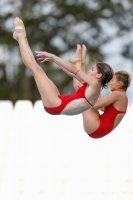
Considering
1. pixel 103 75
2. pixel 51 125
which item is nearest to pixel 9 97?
pixel 51 125

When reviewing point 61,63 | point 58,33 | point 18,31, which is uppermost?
point 58,33

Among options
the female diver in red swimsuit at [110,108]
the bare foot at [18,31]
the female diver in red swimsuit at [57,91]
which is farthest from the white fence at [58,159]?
the bare foot at [18,31]

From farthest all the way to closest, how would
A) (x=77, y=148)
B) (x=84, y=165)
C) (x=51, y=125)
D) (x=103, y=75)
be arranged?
(x=51, y=125) < (x=77, y=148) < (x=84, y=165) < (x=103, y=75)

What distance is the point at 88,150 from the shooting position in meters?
8.90

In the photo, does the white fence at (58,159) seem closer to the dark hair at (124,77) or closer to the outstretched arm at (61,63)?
the dark hair at (124,77)

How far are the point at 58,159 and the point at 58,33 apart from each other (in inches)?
411

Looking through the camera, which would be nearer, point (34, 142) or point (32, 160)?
point (32, 160)

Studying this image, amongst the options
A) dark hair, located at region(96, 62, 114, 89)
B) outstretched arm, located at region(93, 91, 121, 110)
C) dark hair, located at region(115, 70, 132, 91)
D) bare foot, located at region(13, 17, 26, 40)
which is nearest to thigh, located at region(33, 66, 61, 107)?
bare foot, located at region(13, 17, 26, 40)

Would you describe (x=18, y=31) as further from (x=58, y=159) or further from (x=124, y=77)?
(x=58, y=159)

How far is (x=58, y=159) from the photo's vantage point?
8.55 meters

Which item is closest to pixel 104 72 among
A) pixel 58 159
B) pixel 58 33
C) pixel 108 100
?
pixel 108 100

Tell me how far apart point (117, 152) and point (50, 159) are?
3.61 ft

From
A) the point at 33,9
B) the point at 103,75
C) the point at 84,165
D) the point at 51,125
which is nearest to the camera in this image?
the point at 103,75

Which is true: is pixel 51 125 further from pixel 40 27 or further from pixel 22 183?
pixel 40 27
